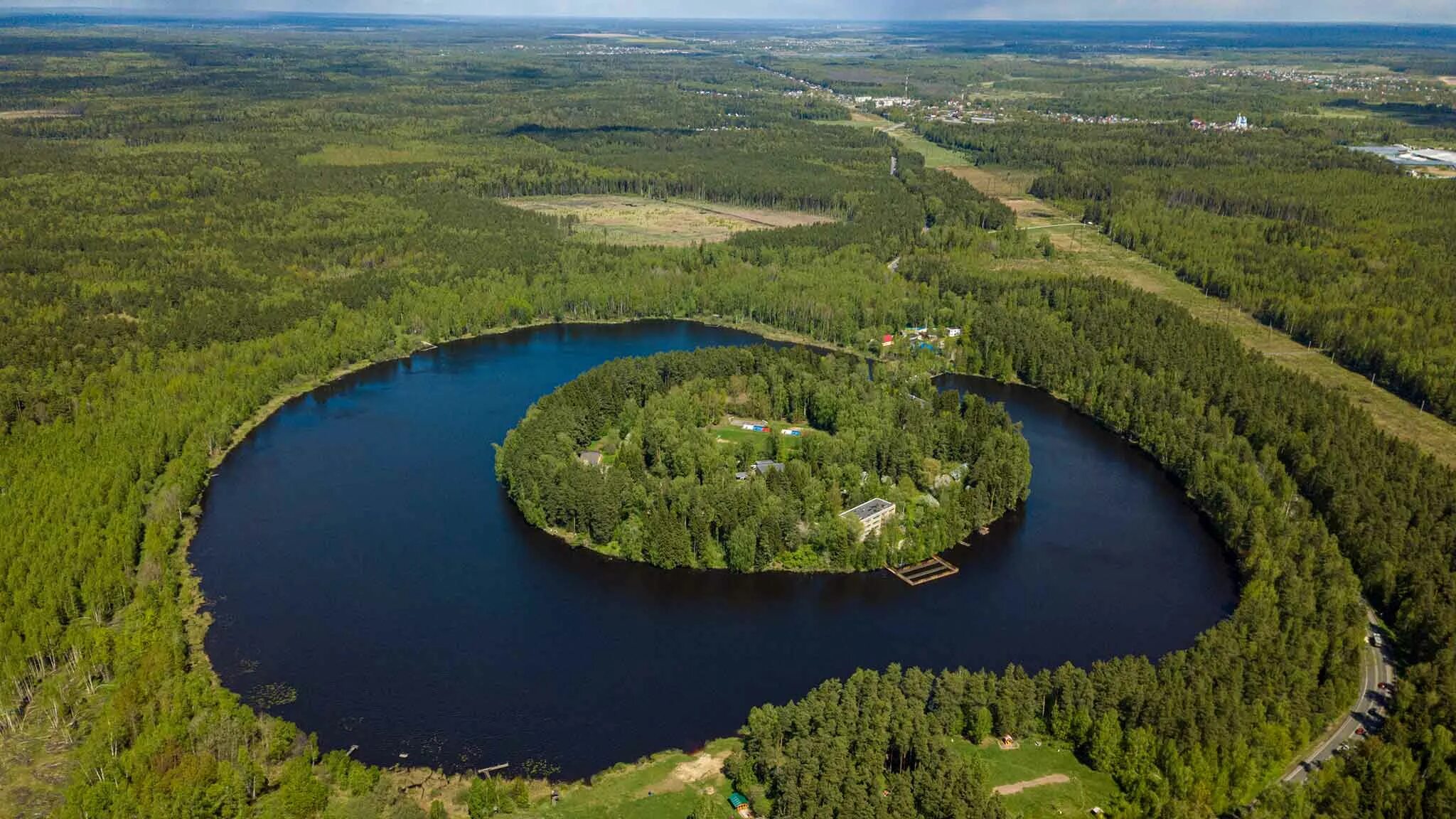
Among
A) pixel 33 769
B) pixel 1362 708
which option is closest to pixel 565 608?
pixel 33 769

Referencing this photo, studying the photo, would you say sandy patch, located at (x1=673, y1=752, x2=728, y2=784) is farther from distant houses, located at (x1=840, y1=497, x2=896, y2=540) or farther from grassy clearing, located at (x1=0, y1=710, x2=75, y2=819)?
grassy clearing, located at (x1=0, y1=710, x2=75, y2=819)

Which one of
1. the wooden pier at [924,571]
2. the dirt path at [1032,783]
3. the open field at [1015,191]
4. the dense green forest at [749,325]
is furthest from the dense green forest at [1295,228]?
the dirt path at [1032,783]

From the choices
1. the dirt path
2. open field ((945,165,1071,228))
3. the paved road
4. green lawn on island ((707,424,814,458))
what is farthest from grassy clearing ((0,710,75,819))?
open field ((945,165,1071,228))

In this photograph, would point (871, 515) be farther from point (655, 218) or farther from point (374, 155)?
point (374, 155)

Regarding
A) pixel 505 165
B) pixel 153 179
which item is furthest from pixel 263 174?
pixel 505 165

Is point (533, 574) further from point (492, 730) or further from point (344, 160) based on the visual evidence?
point (344, 160)
